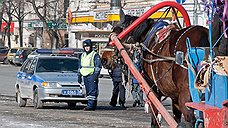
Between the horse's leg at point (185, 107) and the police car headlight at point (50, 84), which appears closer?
the horse's leg at point (185, 107)

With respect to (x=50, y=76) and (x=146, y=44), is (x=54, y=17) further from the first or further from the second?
(x=146, y=44)

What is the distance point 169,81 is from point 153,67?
2.75 ft

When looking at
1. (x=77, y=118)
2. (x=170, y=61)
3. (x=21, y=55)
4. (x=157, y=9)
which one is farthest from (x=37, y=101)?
(x=21, y=55)

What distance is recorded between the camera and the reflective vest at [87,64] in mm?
18422

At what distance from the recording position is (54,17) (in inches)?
2635

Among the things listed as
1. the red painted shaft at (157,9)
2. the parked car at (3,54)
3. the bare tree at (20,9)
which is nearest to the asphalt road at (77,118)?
the red painted shaft at (157,9)

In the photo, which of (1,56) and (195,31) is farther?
(1,56)

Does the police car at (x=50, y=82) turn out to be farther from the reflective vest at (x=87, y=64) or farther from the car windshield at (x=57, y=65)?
the reflective vest at (x=87, y=64)

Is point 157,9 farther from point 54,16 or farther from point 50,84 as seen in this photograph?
point 54,16

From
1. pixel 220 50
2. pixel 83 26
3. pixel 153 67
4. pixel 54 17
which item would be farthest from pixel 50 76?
pixel 54 17

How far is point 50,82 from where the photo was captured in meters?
18.8

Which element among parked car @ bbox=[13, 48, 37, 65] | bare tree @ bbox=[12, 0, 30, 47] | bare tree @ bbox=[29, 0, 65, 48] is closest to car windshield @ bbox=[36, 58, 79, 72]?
parked car @ bbox=[13, 48, 37, 65]

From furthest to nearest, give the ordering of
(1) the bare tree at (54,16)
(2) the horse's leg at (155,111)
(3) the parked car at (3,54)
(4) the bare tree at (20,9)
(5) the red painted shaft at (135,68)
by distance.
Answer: (4) the bare tree at (20,9) → (1) the bare tree at (54,16) → (3) the parked car at (3,54) → (2) the horse's leg at (155,111) → (5) the red painted shaft at (135,68)

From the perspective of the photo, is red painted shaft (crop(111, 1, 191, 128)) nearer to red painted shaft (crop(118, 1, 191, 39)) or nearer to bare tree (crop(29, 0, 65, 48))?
red painted shaft (crop(118, 1, 191, 39))
